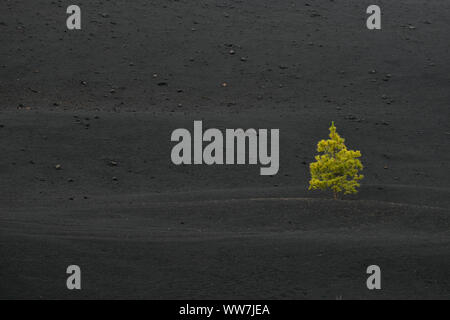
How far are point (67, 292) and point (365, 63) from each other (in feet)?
78.7

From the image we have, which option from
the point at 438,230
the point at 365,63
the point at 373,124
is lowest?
the point at 438,230

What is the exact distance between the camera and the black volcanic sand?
12.5 metres

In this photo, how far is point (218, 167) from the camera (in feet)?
74.2

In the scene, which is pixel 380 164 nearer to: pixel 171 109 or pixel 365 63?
pixel 171 109

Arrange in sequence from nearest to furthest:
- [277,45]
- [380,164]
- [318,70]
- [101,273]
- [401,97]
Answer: [101,273] < [380,164] < [401,97] < [318,70] < [277,45]

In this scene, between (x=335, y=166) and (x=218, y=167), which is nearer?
(x=335, y=166)

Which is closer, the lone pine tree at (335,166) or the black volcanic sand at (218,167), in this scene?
the black volcanic sand at (218,167)

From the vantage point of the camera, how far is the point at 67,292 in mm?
11578

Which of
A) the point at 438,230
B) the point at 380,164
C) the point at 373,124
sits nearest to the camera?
the point at 438,230

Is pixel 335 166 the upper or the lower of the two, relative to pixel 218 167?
lower

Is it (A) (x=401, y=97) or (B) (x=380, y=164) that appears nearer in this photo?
(B) (x=380, y=164)

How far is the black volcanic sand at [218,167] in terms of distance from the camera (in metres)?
12.5

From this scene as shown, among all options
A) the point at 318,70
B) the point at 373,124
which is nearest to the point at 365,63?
the point at 318,70

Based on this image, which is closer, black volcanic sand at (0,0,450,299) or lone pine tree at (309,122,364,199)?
black volcanic sand at (0,0,450,299)
